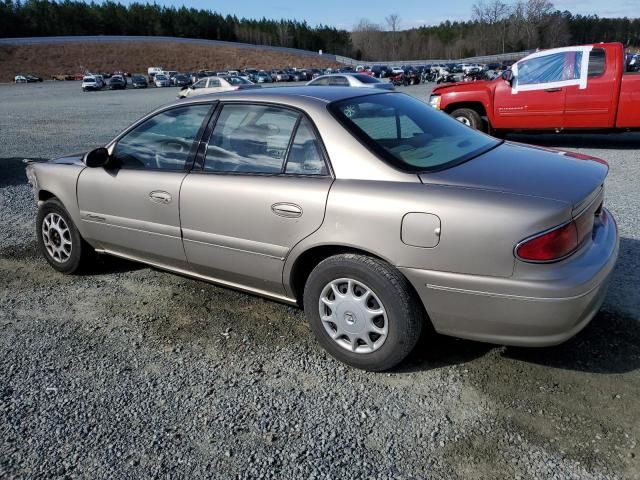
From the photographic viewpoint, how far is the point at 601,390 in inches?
111

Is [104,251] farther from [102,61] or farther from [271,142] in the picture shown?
[102,61]

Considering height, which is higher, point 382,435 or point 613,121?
point 613,121

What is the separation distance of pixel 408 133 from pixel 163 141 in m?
1.79

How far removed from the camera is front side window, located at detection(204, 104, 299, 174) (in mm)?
3336

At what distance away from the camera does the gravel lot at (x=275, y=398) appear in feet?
7.92

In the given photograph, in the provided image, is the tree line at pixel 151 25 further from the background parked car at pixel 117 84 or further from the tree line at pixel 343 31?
the background parked car at pixel 117 84

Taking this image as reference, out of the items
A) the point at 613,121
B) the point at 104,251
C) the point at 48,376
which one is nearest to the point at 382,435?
the point at 48,376

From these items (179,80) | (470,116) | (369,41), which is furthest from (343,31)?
(470,116)

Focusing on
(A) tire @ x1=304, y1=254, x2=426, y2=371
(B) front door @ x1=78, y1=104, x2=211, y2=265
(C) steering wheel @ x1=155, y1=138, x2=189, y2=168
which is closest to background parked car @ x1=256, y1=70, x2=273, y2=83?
(B) front door @ x1=78, y1=104, x2=211, y2=265

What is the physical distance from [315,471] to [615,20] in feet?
502

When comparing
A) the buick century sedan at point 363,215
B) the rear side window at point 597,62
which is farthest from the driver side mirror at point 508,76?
the buick century sedan at point 363,215

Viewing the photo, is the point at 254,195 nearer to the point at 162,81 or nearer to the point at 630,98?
the point at 630,98

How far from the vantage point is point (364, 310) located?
2973 millimetres

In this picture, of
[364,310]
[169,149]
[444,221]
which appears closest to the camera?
[444,221]
